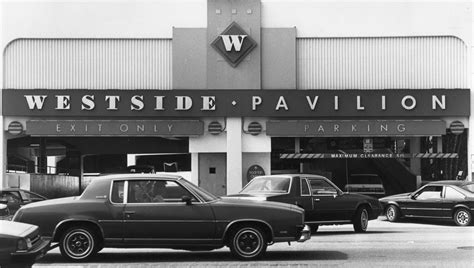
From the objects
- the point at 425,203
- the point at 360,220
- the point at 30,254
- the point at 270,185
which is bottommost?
the point at 360,220

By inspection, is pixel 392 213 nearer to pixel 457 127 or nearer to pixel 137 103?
pixel 457 127

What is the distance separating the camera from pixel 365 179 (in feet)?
97.6

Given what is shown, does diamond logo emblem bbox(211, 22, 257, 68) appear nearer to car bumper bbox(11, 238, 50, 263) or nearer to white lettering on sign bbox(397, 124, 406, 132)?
white lettering on sign bbox(397, 124, 406, 132)

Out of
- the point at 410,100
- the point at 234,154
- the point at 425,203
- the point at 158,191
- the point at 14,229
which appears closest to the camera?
the point at 14,229

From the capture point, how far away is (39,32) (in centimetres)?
2875

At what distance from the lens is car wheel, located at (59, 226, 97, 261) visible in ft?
36.9

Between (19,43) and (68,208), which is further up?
(19,43)

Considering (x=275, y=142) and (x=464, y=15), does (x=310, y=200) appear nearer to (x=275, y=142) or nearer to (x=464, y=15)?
(x=275, y=142)

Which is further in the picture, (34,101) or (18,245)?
(34,101)

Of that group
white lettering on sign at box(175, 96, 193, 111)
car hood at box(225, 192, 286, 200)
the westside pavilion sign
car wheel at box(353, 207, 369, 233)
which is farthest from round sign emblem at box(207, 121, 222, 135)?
car hood at box(225, 192, 286, 200)

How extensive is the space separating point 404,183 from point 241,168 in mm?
7744

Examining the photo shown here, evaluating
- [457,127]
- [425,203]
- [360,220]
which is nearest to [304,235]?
[360,220]

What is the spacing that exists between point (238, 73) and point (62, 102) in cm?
749

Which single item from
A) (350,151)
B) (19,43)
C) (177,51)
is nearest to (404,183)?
(350,151)
